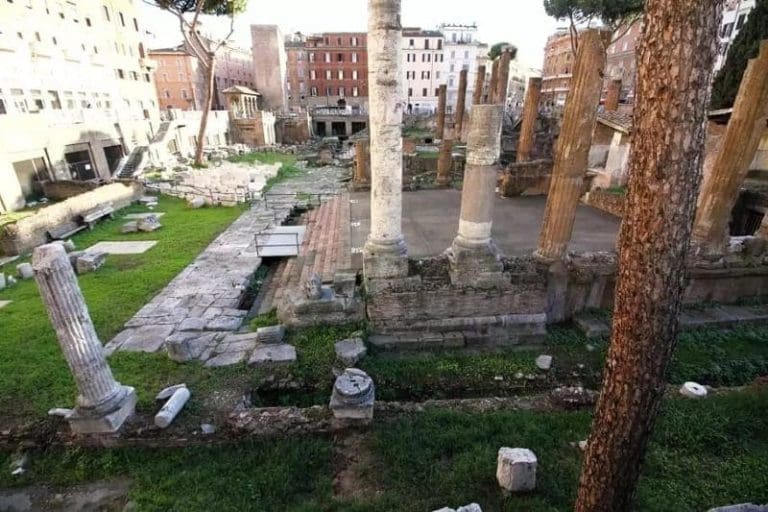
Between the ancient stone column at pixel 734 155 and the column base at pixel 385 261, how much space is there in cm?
563

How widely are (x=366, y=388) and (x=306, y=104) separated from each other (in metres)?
52.0

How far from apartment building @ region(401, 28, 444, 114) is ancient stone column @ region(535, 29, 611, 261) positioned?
148ft

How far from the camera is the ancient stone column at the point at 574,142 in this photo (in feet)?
19.1

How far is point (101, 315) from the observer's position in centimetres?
770

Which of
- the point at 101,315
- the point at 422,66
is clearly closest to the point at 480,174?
the point at 101,315

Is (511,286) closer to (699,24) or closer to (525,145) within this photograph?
(699,24)

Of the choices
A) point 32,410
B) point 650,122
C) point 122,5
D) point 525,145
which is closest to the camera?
point 650,122

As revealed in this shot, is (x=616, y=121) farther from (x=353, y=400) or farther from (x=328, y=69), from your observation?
(x=328, y=69)

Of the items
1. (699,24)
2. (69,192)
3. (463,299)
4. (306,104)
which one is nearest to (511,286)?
(463,299)

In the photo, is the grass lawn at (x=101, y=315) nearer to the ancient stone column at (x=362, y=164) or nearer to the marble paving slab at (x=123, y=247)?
the marble paving slab at (x=123, y=247)

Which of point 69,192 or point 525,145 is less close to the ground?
point 525,145

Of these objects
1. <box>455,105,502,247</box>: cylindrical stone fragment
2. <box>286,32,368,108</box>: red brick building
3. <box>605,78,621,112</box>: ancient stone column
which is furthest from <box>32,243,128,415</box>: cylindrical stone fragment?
<box>286,32,368,108</box>: red brick building

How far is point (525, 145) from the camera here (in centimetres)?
1514

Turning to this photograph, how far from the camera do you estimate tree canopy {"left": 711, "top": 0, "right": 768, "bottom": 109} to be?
14586mm
